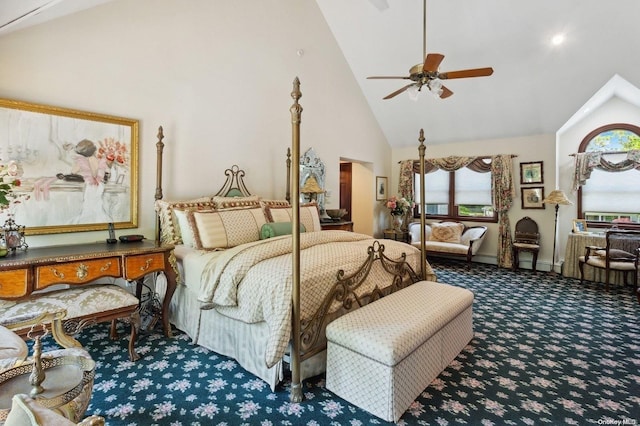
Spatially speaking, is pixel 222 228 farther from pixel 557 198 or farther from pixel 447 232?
pixel 557 198

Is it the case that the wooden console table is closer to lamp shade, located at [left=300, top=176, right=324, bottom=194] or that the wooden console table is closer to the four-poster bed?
the four-poster bed

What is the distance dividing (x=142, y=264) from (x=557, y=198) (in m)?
5.99

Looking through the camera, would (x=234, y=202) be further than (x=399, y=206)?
No

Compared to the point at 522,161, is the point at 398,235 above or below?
below

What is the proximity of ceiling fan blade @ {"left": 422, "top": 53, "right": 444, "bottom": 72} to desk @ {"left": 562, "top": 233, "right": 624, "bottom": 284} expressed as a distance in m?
3.89

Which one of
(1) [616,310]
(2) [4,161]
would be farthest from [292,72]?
(1) [616,310]

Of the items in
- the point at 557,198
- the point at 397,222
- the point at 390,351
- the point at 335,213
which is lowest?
the point at 390,351

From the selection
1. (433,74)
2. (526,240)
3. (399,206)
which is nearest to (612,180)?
(526,240)

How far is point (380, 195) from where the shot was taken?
7117 millimetres

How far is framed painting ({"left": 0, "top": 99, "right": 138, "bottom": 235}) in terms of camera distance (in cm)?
259

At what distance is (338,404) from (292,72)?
4447 millimetres

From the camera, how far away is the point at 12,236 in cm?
233

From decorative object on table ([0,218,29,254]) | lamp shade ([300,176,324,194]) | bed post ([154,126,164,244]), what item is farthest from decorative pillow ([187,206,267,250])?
lamp shade ([300,176,324,194])

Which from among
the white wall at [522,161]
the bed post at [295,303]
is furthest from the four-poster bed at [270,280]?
the white wall at [522,161]
